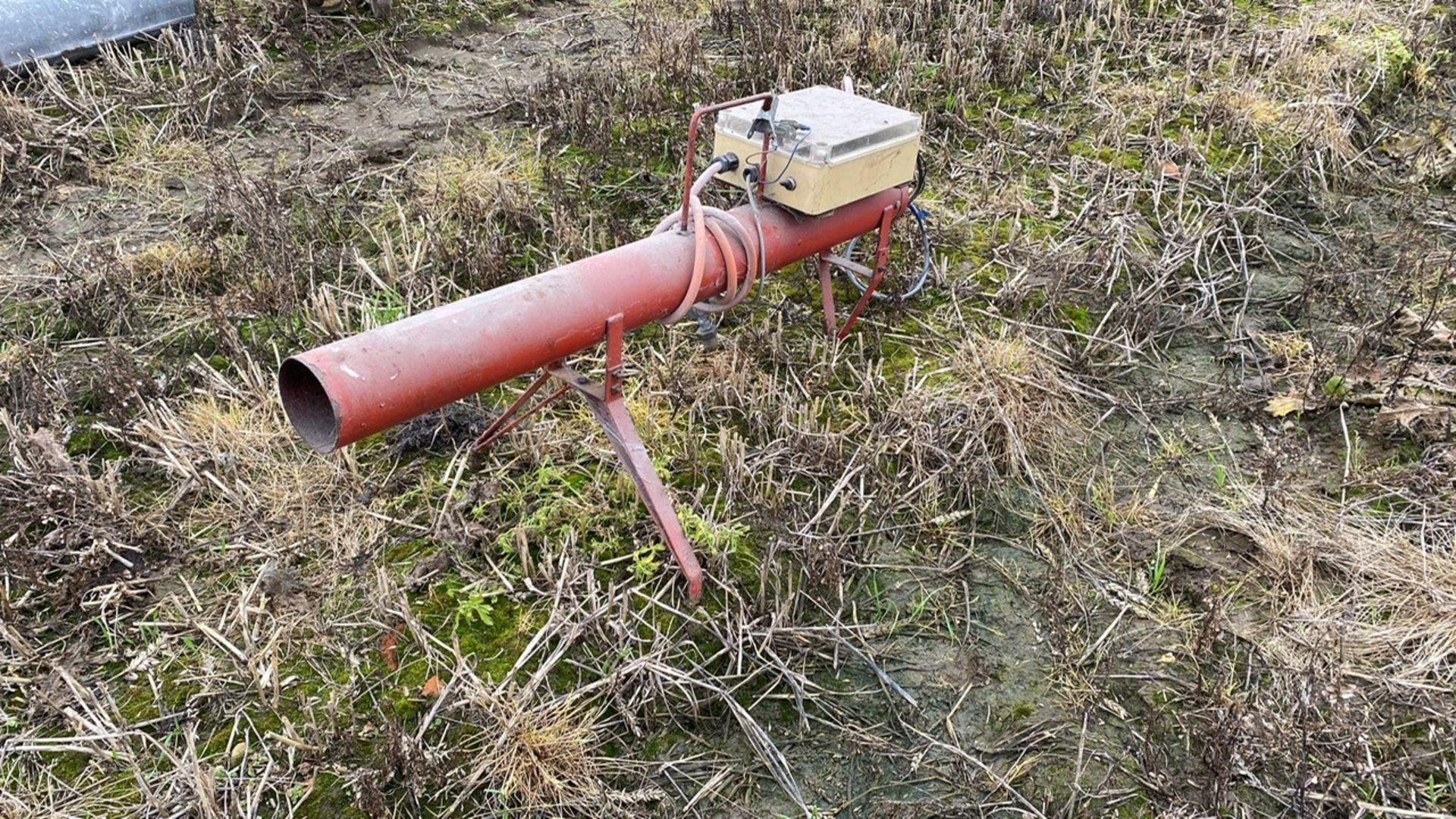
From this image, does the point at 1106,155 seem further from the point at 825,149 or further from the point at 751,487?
the point at 751,487

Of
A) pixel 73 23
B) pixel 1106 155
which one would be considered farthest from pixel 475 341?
pixel 73 23

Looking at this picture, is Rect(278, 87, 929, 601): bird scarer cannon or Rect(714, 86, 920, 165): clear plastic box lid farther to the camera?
Rect(714, 86, 920, 165): clear plastic box lid

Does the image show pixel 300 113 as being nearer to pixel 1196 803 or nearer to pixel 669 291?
pixel 669 291

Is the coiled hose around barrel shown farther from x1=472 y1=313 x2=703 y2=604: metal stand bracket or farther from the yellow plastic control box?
x1=472 y1=313 x2=703 y2=604: metal stand bracket

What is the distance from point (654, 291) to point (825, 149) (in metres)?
0.76

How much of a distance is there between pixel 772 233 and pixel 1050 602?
1487mm

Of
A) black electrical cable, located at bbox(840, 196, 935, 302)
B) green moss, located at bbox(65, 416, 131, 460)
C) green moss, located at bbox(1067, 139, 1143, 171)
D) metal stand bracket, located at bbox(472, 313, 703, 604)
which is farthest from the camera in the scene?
green moss, located at bbox(1067, 139, 1143, 171)

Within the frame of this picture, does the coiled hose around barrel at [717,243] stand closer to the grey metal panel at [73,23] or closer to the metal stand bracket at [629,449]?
the metal stand bracket at [629,449]

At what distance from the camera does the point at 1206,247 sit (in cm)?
438

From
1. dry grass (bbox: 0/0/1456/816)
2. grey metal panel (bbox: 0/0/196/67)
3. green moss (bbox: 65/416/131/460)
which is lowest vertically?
dry grass (bbox: 0/0/1456/816)

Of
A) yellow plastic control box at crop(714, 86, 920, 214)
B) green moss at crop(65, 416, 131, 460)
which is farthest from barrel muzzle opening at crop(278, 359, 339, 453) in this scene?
yellow plastic control box at crop(714, 86, 920, 214)

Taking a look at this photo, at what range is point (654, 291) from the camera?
2.80m

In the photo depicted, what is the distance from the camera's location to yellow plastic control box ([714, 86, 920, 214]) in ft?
10.1

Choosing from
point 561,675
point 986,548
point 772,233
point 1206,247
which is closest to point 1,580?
point 561,675
